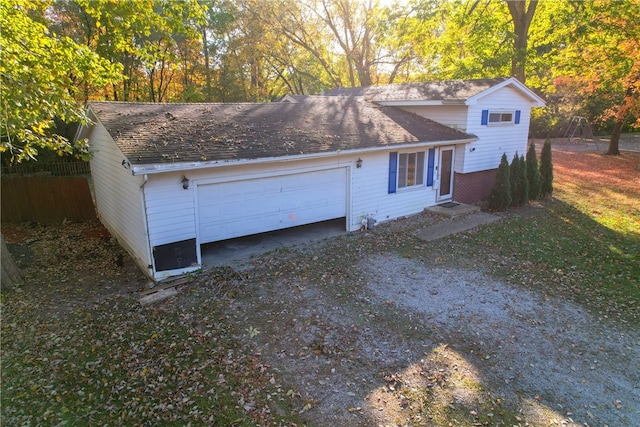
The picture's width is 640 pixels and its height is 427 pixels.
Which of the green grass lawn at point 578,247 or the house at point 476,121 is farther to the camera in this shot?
the house at point 476,121

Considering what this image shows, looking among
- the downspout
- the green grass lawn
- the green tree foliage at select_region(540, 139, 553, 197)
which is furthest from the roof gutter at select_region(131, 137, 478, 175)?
the green tree foliage at select_region(540, 139, 553, 197)

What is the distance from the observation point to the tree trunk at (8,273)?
789 centimetres

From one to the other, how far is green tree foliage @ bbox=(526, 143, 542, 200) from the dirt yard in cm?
599

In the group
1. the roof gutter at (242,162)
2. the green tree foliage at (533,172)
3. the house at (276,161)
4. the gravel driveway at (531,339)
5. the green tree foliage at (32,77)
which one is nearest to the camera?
the gravel driveway at (531,339)

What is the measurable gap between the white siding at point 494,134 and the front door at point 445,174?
0.32m

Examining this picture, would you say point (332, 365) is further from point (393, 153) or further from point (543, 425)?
point (393, 153)

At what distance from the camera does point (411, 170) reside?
12.5 metres

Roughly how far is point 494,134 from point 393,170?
4.99 m

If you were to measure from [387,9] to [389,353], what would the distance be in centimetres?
2489

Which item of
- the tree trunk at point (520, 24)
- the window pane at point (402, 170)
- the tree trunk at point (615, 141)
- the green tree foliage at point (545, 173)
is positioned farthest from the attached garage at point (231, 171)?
the tree trunk at point (615, 141)

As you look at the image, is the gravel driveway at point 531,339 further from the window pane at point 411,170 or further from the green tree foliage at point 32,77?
the green tree foliage at point 32,77

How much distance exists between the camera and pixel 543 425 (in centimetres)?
449

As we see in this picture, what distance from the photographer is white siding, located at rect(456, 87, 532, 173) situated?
13.5 meters

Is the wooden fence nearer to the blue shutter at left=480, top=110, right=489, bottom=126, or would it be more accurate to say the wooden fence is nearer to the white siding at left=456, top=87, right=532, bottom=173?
the white siding at left=456, top=87, right=532, bottom=173
